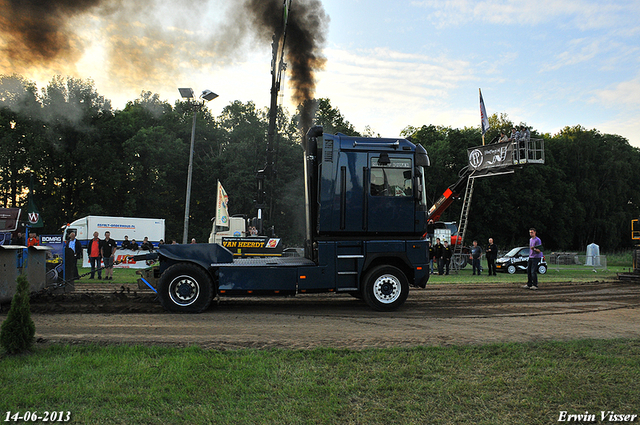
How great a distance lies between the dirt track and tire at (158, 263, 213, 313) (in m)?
0.24

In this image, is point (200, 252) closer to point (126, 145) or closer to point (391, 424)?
point (391, 424)

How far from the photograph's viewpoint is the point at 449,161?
57.9 metres

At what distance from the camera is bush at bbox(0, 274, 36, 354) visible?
16.1ft

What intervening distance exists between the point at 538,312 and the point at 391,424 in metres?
6.72

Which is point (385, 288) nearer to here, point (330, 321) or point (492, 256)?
point (330, 321)

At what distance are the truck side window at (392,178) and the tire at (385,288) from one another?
1531 millimetres

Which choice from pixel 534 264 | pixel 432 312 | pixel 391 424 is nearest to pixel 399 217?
pixel 432 312

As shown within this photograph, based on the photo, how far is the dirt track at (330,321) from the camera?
20.6ft

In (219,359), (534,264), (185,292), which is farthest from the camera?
(534,264)

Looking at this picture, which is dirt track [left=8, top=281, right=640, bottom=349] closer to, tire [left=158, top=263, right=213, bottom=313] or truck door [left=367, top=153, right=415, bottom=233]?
tire [left=158, top=263, right=213, bottom=313]

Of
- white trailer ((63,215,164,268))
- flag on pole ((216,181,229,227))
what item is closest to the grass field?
flag on pole ((216,181,229,227))

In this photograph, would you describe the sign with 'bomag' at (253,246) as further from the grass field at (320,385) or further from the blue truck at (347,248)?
the grass field at (320,385)

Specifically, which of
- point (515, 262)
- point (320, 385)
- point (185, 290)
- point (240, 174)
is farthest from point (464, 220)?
point (240, 174)

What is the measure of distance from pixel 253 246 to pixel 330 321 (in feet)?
24.2
